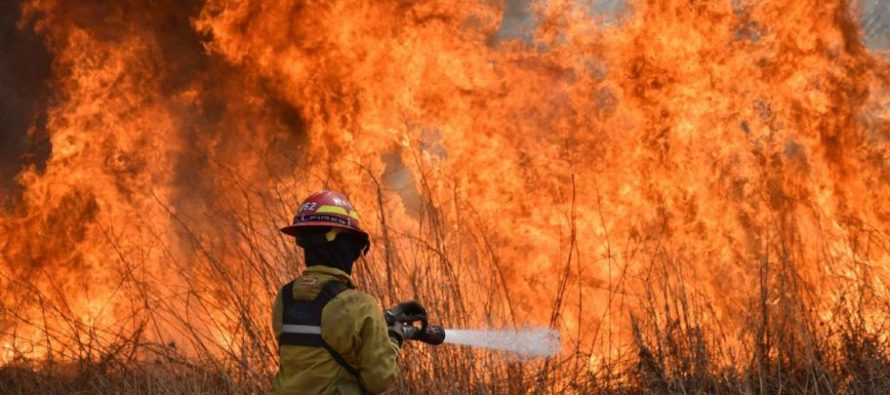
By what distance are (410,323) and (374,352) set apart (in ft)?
1.47

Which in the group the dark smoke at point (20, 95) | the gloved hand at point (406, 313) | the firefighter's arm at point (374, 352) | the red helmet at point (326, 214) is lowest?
the firefighter's arm at point (374, 352)

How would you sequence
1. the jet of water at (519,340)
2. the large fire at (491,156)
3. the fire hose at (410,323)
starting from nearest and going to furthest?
the fire hose at (410,323), the jet of water at (519,340), the large fire at (491,156)

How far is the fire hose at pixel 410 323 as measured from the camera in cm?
376

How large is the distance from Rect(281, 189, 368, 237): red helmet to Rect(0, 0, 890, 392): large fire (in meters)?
2.30

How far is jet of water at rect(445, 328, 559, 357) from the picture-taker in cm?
466

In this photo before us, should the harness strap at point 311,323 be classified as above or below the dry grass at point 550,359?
below

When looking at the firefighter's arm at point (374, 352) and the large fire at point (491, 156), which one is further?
the large fire at point (491, 156)

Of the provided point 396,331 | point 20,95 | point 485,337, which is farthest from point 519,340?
point 20,95

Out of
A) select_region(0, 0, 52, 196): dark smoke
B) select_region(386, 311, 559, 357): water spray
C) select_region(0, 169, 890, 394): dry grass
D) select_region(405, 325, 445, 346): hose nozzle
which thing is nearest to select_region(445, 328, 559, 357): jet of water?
select_region(386, 311, 559, 357): water spray

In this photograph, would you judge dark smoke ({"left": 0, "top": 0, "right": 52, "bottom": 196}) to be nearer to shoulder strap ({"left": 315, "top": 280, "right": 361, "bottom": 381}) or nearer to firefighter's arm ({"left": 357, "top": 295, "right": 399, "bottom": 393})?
shoulder strap ({"left": 315, "top": 280, "right": 361, "bottom": 381})

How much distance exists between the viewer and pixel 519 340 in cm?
539

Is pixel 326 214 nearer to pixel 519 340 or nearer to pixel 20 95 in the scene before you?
pixel 519 340

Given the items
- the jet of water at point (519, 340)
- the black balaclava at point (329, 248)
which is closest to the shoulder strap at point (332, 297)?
the black balaclava at point (329, 248)

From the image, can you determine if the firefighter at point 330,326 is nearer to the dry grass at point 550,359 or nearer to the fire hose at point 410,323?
the fire hose at point 410,323
